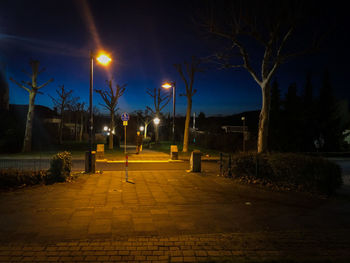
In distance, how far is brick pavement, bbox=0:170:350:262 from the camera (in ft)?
14.7

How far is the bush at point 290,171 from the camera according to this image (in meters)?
8.45

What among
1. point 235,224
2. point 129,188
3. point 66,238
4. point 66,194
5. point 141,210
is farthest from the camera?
point 129,188

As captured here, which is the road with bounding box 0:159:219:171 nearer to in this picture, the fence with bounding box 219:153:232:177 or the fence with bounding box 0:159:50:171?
the fence with bounding box 0:159:50:171

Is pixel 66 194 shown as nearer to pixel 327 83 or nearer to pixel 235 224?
pixel 235 224

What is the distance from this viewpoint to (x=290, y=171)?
9.27 m

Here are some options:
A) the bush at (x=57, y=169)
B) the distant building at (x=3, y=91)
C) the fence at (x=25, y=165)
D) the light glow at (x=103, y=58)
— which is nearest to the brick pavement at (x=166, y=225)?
the bush at (x=57, y=169)

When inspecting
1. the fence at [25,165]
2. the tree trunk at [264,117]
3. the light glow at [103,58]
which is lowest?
the fence at [25,165]

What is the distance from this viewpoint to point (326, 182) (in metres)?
8.36

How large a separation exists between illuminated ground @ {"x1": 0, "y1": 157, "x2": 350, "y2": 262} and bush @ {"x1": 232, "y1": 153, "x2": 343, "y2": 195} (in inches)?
26.9

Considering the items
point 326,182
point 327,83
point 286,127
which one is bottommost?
point 326,182

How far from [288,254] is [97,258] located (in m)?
3.14

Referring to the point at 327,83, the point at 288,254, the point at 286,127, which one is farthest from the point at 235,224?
the point at 327,83

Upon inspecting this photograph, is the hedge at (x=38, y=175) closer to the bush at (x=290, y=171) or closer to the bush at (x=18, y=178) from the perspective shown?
the bush at (x=18, y=178)

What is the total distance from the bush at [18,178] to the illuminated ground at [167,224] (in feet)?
1.69
